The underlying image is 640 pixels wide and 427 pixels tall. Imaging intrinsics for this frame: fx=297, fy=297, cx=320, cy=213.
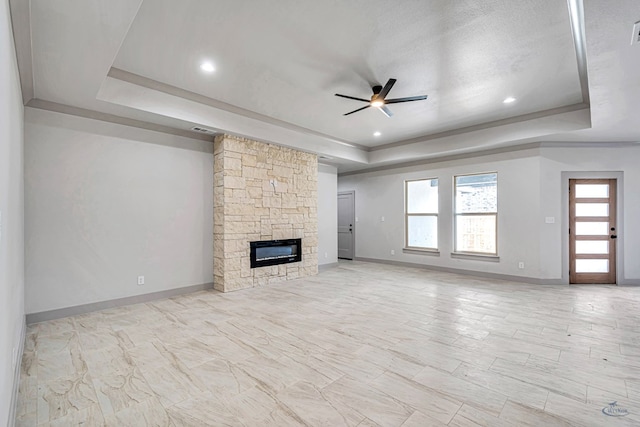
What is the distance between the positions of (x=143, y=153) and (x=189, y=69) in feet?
5.49

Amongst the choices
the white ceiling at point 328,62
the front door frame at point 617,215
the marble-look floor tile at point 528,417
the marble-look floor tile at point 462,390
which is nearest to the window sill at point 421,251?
the front door frame at point 617,215

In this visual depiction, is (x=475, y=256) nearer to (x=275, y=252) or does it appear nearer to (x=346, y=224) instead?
(x=346, y=224)

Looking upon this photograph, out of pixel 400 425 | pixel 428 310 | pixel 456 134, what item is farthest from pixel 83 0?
pixel 456 134

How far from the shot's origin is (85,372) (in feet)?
8.21

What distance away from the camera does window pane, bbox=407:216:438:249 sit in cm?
733

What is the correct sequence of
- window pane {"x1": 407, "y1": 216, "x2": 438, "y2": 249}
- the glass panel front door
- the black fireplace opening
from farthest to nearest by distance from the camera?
window pane {"x1": 407, "y1": 216, "x2": 438, "y2": 249}
the glass panel front door
the black fireplace opening

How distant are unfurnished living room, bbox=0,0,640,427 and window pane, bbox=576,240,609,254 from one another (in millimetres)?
40

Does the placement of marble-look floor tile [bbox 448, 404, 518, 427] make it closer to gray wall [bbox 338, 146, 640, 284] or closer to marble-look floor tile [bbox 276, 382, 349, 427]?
marble-look floor tile [bbox 276, 382, 349, 427]

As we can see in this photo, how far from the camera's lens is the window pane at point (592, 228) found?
5.72m

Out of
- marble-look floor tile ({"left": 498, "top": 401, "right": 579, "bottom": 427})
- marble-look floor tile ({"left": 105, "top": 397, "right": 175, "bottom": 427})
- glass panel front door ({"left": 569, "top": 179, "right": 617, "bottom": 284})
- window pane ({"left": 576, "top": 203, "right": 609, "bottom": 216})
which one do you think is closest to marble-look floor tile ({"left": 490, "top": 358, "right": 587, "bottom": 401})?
marble-look floor tile ({"left": 498, "top": 401, "right": 579, "bottom": 427})

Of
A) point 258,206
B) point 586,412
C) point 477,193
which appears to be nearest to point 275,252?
point 258,206

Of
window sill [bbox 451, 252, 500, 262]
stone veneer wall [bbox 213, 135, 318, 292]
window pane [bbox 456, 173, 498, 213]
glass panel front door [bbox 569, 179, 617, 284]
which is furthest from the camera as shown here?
window pane [bbox 456, 173, 498, 213]

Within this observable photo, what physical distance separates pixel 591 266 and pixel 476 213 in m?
2.22

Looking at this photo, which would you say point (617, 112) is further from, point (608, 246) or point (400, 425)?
point (400, 425)
